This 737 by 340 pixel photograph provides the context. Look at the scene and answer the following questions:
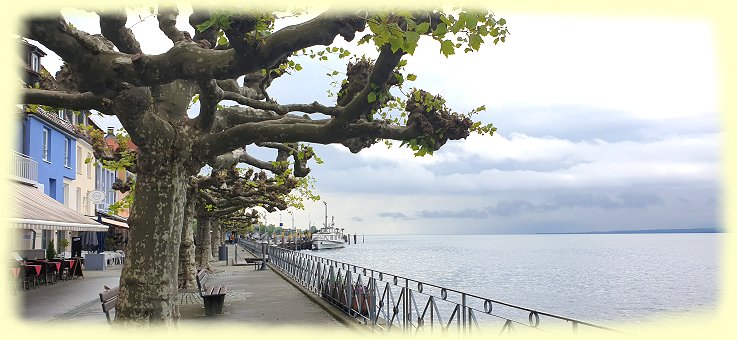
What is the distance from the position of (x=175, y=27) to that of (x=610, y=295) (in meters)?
42.4

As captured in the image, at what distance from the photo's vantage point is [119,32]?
8.18m

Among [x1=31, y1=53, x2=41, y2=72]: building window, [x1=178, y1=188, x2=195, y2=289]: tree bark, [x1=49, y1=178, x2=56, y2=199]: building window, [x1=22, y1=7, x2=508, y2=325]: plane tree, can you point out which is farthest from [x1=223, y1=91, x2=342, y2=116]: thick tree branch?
[x1=49, y1=178, x2=56, y2=199]: building window

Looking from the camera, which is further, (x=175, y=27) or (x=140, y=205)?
(x=175, y=27)

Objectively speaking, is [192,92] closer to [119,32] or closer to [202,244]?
[119,32]

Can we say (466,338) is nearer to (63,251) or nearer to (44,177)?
(44,177)

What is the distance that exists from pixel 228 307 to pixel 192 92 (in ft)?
25.1

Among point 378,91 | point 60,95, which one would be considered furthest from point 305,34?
point 60,95

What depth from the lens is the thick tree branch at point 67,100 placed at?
7947 millimetres

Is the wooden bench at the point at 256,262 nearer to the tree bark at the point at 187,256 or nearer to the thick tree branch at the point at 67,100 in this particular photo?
the tree bark at the point at 187,256

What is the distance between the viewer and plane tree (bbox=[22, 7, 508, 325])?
6031mm

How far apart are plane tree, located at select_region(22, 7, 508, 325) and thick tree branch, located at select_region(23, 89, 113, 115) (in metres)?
0.01

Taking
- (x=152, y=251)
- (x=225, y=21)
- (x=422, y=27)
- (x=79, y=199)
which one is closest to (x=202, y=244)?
(x=79, y=199)

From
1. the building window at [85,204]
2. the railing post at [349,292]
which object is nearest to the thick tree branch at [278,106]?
the railing post at [349,292]

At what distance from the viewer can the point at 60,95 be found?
823cm
